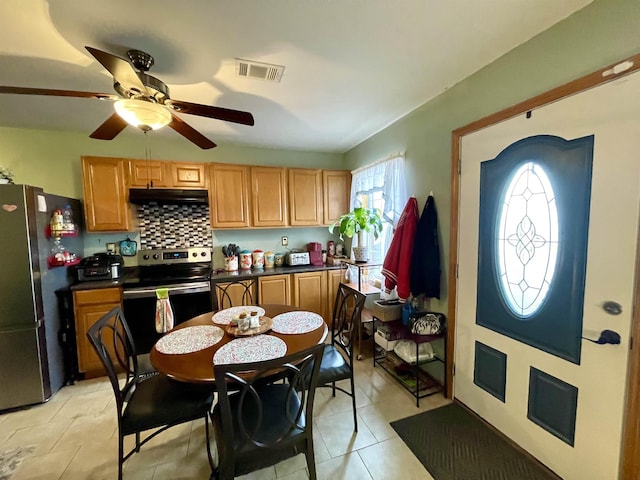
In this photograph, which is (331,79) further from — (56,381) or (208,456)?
(56,381)

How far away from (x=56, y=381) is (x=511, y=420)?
366 cm

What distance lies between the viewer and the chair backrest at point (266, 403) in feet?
3.59

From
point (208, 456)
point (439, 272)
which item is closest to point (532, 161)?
point (439, 272)

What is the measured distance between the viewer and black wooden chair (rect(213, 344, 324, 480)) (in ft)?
3.63

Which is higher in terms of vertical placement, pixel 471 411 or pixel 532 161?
pixel 532 161

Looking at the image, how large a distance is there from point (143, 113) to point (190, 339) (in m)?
1.36

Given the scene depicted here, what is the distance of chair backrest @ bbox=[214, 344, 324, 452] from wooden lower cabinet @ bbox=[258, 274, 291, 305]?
1.69 m

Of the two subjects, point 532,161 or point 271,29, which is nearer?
point 271,29

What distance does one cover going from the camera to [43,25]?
138 cm

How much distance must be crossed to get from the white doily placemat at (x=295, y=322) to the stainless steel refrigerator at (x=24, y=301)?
2023mm

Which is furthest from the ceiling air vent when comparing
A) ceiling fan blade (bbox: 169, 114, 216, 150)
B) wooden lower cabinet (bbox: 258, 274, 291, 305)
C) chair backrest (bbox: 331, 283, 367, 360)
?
wooden lower cabinet (bbox: 258, 274, 291, 305)

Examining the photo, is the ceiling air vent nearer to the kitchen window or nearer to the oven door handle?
the kitchen window

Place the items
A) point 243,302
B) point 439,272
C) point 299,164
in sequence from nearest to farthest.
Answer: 1. point 439,272
2. point 243,302
3. point 299,164

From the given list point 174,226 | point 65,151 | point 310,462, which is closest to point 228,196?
point 174,226
